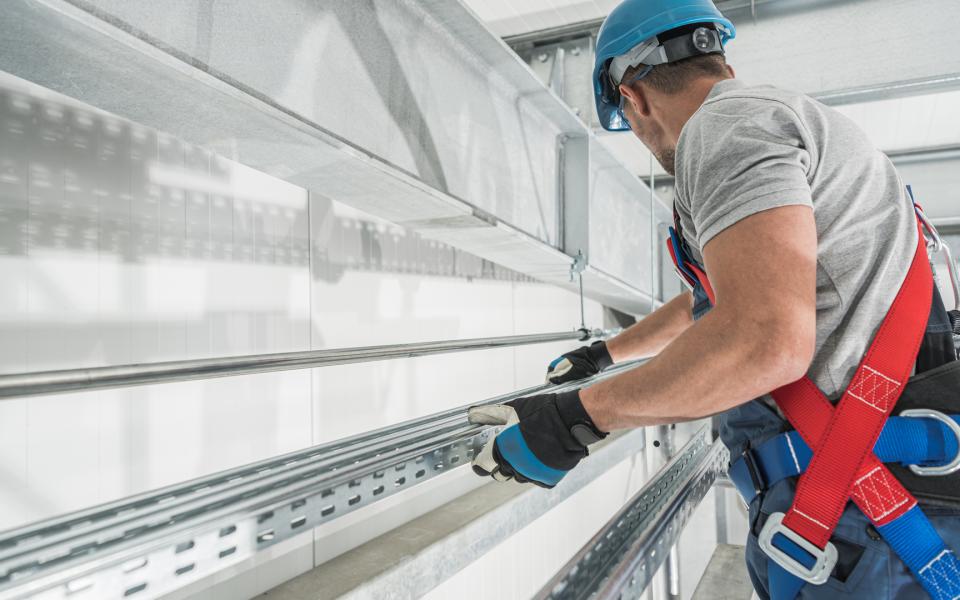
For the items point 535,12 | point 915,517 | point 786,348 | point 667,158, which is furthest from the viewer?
point 535,12

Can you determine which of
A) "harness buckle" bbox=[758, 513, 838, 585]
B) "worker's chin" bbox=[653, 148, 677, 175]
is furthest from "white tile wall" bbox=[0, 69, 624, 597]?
"harness buckle" bbox=[758, 513, 838, 585]

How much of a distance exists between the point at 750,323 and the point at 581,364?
3.90 ft

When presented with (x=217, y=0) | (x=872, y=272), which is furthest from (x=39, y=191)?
(x=872, y=272)

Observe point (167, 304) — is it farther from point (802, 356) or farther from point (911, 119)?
point (911, 119)

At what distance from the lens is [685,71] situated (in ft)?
3.77

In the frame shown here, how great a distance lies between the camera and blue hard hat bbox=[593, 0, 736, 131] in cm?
118

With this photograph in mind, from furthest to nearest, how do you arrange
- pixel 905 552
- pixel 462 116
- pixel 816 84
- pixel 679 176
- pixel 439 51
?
1. pixel 816 84
2. pixel 462 116
3. pixel 439 51
4. pixel 679 176
5. pixel 905 552

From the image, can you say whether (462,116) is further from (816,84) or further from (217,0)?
Result: (816,84)

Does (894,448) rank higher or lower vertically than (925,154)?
lower

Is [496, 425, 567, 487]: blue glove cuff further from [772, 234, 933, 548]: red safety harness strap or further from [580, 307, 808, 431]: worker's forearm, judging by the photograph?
[772, 234, 933, 548]: red safety harness strap

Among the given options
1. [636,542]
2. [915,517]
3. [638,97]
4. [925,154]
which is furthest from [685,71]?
[925,154]

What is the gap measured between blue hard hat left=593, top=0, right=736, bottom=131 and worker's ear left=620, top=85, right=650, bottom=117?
0.07 meters

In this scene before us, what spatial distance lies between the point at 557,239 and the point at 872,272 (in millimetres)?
1850

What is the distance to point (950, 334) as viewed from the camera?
0.94 m
